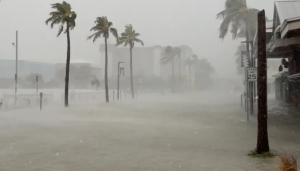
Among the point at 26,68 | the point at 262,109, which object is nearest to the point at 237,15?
the point at 262,109

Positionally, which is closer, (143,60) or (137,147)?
(137,147)

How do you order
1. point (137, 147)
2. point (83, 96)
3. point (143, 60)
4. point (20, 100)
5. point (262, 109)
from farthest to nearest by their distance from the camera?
1. point (143, 60)
2. point (83, 96)
3. point (20, 100)
4. point (137, 147)
5. point (262, 109)

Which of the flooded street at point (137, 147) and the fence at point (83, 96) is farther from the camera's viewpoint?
the fence at point (83, 96)

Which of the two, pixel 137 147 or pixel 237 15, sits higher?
pixel 237 15

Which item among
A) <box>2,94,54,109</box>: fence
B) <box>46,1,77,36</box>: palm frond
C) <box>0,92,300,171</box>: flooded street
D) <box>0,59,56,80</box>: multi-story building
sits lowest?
<box>0,92,300,171</box>: flooded street

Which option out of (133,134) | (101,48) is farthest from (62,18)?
(101,48)

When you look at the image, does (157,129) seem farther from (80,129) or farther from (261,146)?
(261,146)

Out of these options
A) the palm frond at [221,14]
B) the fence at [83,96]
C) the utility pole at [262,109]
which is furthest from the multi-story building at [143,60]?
the utility pole at [262,109]

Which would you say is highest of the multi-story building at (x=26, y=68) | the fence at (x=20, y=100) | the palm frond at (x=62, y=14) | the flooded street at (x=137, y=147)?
the multi-story building at (x=26, y=68)

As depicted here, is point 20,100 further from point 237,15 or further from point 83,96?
point 237,15

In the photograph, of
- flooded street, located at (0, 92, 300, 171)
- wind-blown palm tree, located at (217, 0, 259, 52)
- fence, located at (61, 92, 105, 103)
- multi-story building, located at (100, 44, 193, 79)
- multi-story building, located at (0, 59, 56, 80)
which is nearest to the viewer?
flooded street, located at (0, 92, 300, 171)

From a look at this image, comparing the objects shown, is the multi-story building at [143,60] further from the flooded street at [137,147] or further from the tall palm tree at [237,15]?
the flooded street at [137,147]

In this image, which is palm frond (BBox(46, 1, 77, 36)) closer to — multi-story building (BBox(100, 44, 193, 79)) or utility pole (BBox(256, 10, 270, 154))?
utility pole (BBox(256, 10, 270, 154))

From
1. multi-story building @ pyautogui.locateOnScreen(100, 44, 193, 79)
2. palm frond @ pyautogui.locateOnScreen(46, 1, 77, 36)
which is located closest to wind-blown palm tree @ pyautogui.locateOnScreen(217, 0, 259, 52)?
palm frond @ pyautogui.locateOnScreen(46, 1, 77, 36)
